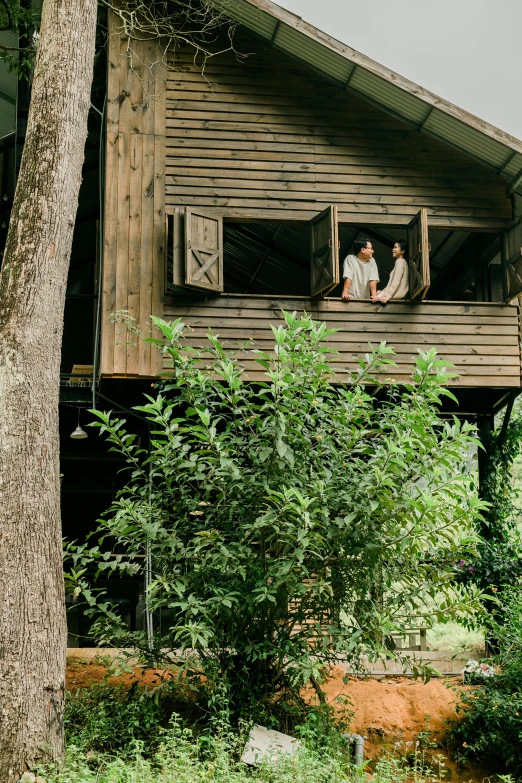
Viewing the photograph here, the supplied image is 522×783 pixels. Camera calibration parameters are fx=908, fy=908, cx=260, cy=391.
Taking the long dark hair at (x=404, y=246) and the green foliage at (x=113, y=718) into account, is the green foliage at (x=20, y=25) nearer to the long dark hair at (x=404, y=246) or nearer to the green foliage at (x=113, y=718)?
the long dark hair at (x=404, y=246)

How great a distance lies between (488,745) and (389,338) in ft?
15.8

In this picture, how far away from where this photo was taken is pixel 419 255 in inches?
427

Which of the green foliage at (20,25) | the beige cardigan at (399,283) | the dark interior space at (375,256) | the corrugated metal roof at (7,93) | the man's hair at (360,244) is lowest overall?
the beige cardigan at (399,283)

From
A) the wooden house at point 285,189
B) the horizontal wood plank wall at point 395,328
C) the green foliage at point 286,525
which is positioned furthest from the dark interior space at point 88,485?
the green foliage at point 286,525

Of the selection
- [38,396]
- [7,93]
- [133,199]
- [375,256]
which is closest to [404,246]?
[375,256]

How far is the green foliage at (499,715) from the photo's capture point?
Answer: 8242 millimetres

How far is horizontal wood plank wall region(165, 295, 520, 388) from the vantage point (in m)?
10.9

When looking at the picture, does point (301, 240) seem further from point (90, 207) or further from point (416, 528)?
point (416, 528)

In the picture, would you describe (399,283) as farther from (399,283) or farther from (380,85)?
(380,85)

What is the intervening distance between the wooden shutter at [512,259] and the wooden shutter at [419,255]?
110 cm

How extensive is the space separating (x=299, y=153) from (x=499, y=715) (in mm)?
7002

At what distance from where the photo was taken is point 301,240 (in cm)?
1386

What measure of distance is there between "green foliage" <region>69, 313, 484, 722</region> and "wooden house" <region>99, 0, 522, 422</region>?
3.40m

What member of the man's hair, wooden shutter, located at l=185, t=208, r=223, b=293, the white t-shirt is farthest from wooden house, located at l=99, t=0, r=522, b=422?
the white t-shirt
